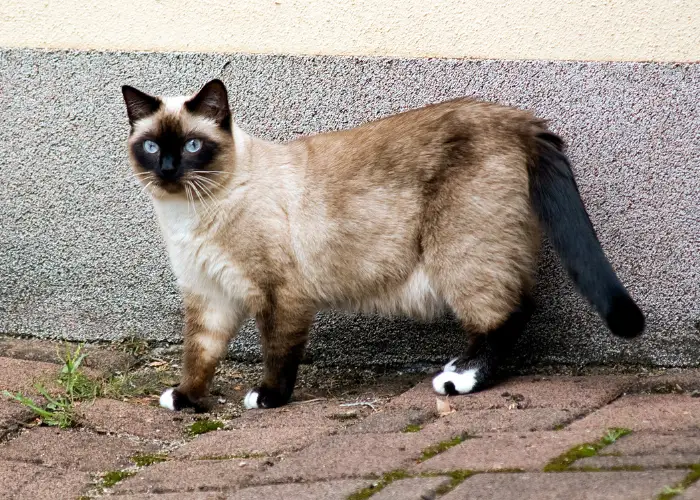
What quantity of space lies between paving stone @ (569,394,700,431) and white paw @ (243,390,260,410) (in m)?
1.26

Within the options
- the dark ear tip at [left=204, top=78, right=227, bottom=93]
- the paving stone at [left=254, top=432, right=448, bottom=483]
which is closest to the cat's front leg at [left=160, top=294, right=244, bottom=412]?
the dark ear tip at [left=204, top=78, right=227, bottom=93]

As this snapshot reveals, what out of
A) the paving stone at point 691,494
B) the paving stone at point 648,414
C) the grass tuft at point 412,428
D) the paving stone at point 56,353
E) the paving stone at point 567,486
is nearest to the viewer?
the paving stone at point 691,494

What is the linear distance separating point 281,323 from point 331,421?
465 mm

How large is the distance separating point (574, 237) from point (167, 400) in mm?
1691

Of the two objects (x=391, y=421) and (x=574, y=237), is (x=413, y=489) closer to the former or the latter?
(x=391, y=421)

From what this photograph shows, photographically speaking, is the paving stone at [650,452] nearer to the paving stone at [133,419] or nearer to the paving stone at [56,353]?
the paving stone at [133,419]

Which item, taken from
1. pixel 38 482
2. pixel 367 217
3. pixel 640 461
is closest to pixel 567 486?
pixel 640 461

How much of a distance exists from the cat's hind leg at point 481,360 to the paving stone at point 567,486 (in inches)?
44.1

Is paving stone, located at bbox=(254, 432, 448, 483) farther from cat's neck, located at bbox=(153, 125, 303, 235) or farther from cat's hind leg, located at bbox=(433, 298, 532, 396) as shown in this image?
cat's neck, located at bbox=(153, 125, 303, 235)

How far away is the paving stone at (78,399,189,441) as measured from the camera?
3311 mm

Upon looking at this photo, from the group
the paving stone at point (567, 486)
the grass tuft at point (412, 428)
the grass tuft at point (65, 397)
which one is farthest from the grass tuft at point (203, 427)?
the paving stone at point (567, 486)

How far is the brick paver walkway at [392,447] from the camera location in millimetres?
2324

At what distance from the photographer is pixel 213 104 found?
3.56m

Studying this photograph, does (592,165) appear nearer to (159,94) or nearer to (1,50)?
(159,94)
